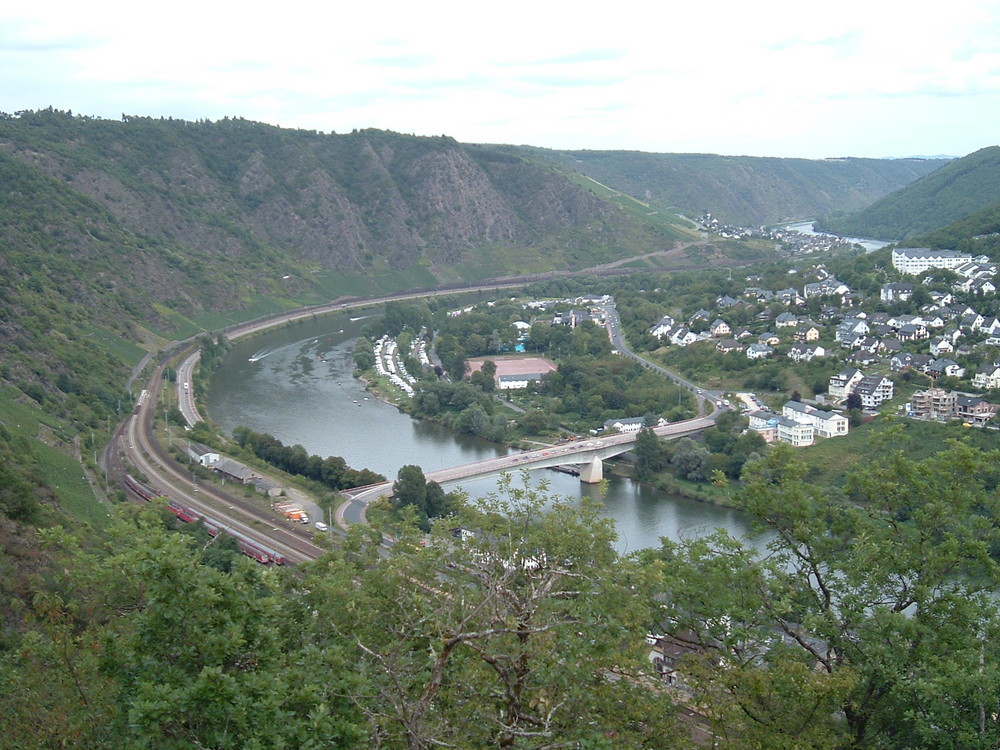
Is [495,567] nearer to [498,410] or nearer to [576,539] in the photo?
[576,539]

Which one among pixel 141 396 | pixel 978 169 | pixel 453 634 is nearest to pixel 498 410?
pixel 141 396

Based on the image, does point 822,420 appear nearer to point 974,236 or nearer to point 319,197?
point 974,236

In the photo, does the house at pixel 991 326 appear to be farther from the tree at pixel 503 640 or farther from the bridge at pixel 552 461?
the tree at pixel 503 640

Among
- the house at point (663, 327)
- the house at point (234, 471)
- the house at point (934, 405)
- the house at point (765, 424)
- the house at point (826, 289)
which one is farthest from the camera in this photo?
the house at point (826, 289)

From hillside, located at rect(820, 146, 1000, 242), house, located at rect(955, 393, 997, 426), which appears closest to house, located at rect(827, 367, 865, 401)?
house, located at rect(955, 393, 997, 426)

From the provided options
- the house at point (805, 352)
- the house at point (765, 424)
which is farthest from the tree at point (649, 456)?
the house at point (805, 352)

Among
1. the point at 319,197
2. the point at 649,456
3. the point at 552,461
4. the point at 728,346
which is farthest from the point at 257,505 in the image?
the point at 319,197

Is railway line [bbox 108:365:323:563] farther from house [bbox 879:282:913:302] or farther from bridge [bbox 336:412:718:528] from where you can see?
house [bbox 879:282:913:302]
